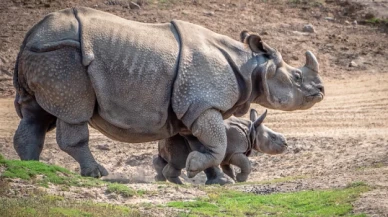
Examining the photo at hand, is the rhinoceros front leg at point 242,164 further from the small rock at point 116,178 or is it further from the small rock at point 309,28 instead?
the small rock at point 309,28

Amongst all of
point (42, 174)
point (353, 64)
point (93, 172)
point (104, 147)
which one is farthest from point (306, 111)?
point (42, 174)

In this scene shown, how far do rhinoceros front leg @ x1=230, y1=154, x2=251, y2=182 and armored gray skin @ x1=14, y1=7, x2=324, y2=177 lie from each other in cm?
92

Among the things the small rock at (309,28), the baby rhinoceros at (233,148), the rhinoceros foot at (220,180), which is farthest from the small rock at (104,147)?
the small rock at (309,28)

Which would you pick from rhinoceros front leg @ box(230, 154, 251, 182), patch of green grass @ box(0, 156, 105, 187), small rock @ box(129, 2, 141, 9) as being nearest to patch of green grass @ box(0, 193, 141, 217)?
patch of green grass @ box(0, 156, 105, 187)

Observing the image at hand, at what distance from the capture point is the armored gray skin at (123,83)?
20.0 metres

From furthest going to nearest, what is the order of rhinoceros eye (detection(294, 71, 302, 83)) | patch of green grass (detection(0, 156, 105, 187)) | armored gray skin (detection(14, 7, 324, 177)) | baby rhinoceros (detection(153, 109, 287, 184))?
rhinoceros eye (detection(294, 71, 302, 83)) < baby rhinoceros (detection(153, 109, 287, 184)) < armored gray skin (detection(14, 7, 324, 177)) < patch of green grass (detection(0, 156, 105, 187))

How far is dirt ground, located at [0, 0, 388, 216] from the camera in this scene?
20.3 m

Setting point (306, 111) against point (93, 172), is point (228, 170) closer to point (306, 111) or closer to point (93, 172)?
point (93, 172)

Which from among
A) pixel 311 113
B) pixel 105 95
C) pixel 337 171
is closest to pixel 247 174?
pixel 337 171

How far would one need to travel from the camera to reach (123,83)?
20.3 meters

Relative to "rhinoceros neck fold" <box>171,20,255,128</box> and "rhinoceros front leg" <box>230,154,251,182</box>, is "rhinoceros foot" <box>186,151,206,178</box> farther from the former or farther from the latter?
"rhinoceros front leg" <box>230,154,251,182</box>

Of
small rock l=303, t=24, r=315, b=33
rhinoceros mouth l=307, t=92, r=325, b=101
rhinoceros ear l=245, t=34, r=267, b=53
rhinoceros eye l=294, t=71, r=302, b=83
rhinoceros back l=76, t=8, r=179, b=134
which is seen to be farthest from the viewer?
small rock l=303, t=24, r=315, b=33

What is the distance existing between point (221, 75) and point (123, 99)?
136cm

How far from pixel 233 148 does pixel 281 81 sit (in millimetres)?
1165
